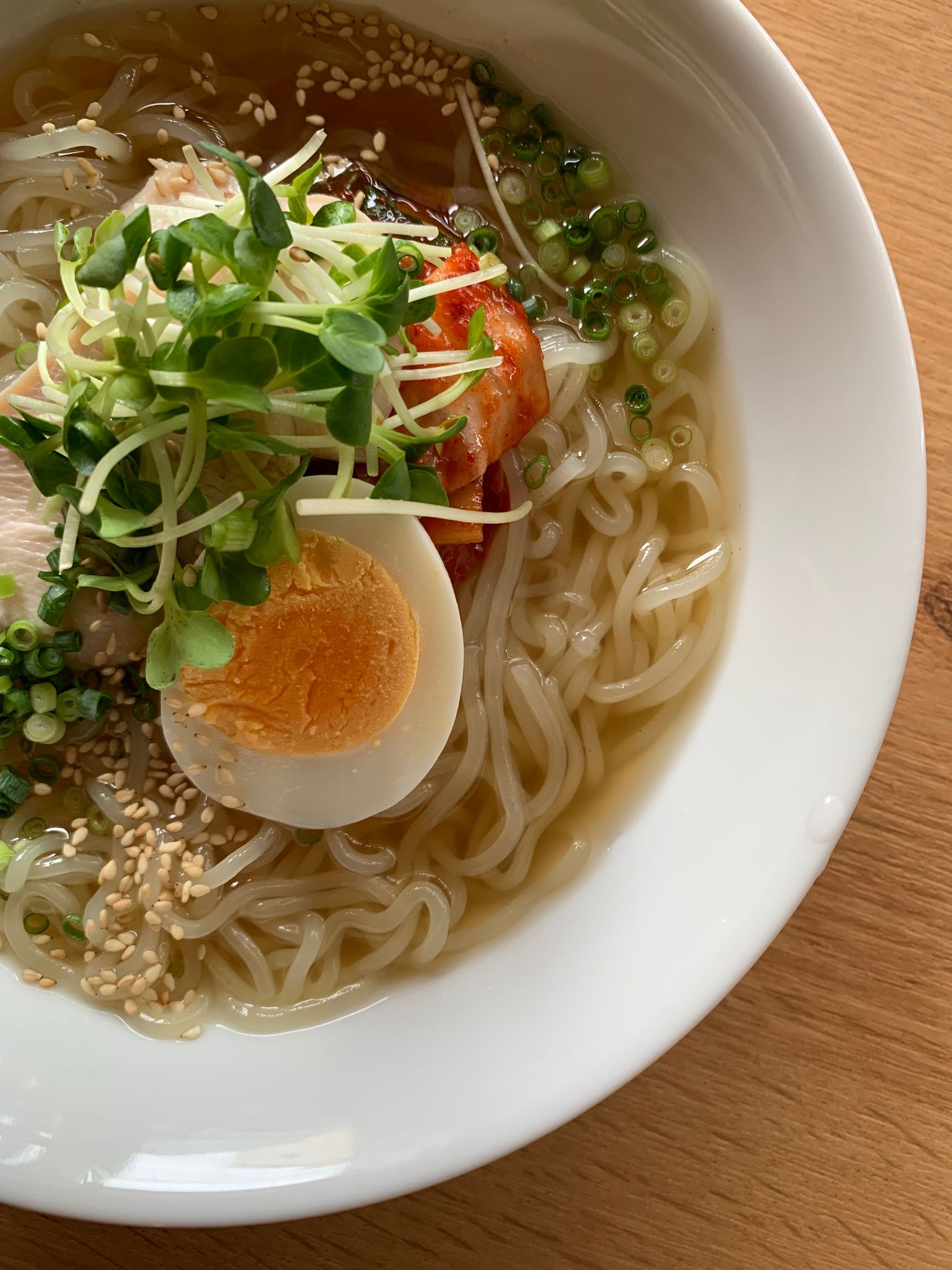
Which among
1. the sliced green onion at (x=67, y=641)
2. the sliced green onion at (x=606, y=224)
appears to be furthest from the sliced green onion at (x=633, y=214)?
the sliced green onion at (x=67, y=641)

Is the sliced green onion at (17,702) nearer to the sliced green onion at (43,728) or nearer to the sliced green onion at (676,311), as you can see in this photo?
the sliced green onion at (43,728)

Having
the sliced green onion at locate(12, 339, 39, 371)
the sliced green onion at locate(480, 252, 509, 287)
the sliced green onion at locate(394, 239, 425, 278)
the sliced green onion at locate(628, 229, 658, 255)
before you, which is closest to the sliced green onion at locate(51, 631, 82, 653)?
the sliced green onion at locate(12, 339, 39, 371)

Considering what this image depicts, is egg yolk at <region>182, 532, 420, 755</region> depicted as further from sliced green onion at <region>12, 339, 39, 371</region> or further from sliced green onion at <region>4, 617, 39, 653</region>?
sliced green onion at <region>12, 339, 39, 371</region>

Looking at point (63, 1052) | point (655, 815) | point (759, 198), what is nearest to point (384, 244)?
point (759, 198)

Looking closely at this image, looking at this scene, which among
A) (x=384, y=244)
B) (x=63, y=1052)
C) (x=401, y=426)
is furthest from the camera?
(x=63, y=1052)

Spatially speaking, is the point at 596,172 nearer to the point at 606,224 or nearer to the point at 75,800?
the point at 606,224

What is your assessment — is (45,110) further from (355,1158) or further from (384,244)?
(355,1158)

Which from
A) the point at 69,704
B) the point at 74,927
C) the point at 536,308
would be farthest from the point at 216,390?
the point at 74,927
